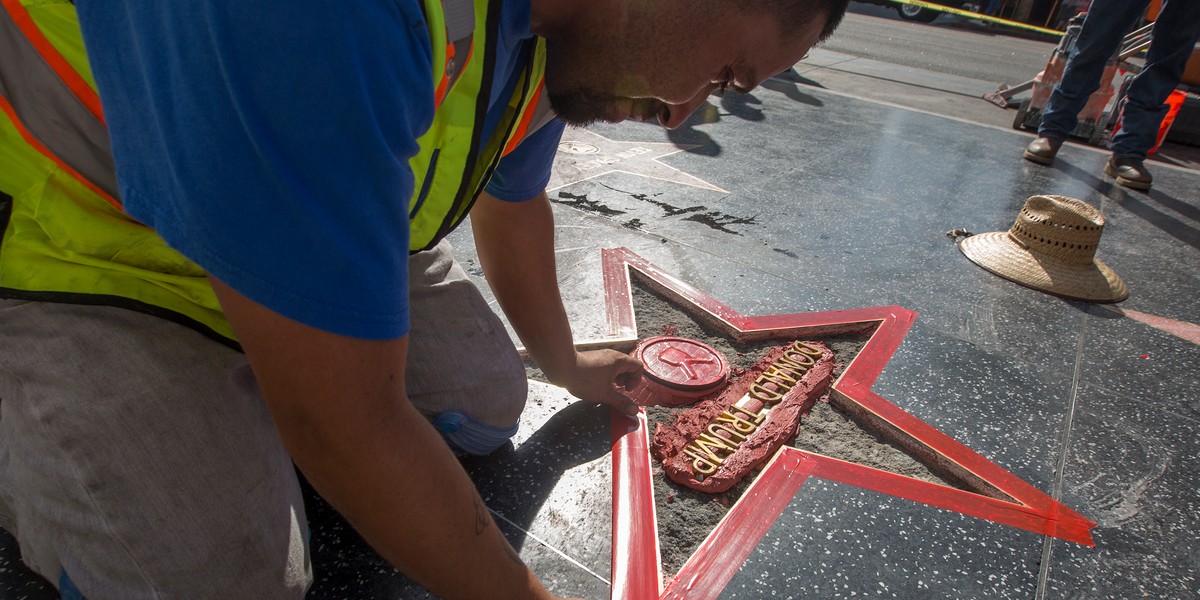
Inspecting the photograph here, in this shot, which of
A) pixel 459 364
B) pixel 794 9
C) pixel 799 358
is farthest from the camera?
pixel 799 358

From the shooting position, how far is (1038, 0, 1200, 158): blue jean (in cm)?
380

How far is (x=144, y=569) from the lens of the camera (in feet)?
3.58

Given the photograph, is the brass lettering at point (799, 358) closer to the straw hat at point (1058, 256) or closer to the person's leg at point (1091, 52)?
the straw hat at point (1058, 256)

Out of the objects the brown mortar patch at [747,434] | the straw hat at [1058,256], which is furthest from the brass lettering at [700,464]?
the straw hat at [1058,256]

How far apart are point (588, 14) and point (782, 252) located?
1.88m

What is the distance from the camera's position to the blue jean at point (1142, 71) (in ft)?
12.5

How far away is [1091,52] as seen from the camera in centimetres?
392

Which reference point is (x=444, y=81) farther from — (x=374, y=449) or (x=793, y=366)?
(x=793, y=366)

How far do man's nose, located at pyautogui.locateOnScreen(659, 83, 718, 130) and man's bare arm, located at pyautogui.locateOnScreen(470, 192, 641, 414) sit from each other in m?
0.49

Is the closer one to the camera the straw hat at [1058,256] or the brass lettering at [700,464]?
the brass lettering at [700,464]

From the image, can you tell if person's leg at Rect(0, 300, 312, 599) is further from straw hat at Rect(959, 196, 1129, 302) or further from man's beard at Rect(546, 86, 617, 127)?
straw hat at Rect(959, 196, 1129, 302)

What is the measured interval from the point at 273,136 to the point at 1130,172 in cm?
482

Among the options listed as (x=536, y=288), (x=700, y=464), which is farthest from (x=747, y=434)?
(x=536, y=288)

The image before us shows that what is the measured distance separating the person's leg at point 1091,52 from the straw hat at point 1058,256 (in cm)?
163
